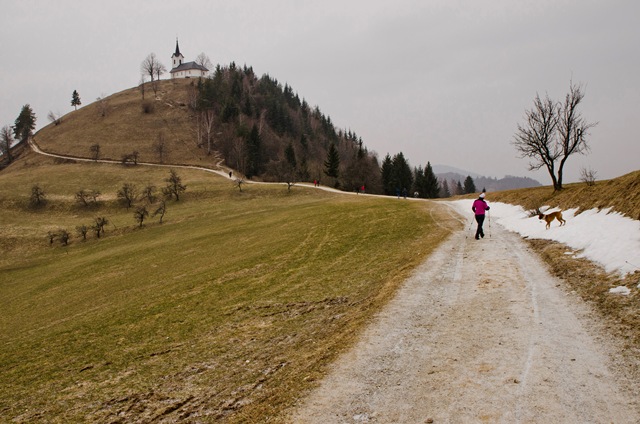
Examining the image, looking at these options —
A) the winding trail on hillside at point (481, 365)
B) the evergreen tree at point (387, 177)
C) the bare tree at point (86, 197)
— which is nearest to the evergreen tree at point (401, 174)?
the evergreen tree at point (387, 177)

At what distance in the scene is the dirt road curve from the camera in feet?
23.1

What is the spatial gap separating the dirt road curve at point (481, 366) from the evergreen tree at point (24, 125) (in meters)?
183

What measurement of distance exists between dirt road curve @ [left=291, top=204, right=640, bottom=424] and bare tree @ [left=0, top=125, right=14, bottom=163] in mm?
170716

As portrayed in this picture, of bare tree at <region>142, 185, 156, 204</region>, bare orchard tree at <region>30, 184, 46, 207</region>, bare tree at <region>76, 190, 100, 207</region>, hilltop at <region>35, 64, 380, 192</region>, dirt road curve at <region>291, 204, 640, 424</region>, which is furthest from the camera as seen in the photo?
hilltop at <region>35, 64, 380, 192</region>

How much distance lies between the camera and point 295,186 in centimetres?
8000

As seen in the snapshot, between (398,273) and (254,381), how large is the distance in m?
9.28

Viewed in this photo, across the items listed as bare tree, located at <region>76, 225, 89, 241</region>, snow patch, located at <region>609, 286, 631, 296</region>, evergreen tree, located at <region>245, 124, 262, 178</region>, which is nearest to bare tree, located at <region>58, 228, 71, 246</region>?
bare tree, located at <region>76, 225, 89, 241</region>

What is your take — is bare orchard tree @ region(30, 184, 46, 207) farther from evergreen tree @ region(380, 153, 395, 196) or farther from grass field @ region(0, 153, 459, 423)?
evergreen tree @ region(380, 153, 395, 196)

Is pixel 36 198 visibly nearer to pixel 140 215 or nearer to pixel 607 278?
pixel 140 215

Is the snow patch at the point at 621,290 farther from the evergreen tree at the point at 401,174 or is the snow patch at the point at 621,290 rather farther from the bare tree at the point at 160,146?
the bare tree at the point at 160,146

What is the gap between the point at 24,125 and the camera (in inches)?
5832

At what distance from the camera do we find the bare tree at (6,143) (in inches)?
5394

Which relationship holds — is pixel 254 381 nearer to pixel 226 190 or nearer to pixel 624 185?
pixel 624 185

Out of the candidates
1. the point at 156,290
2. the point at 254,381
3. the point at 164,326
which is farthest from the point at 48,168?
the point at 254,381
